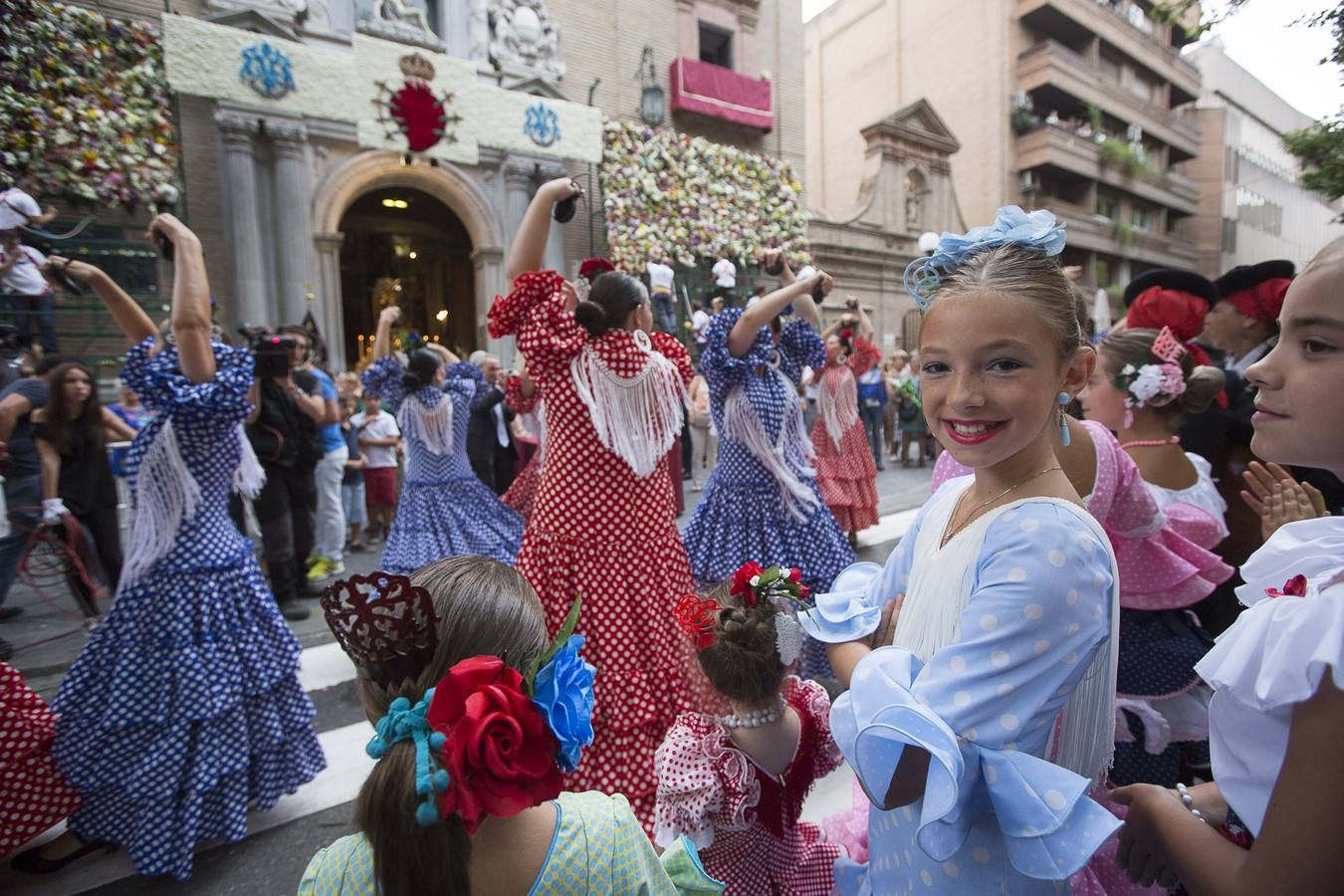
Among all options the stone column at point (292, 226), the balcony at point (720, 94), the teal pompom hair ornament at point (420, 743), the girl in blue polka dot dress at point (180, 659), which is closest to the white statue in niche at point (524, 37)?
the balcony at point (720, 94)

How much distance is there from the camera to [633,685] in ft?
7.52

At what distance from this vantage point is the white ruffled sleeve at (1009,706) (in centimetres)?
88

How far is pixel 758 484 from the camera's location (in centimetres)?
333

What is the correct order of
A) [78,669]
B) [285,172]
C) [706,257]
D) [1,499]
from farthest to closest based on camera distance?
[706,257], [285,172], [1,499], [78,669]

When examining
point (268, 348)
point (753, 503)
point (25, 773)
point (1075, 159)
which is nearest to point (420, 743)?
point (25, 773)

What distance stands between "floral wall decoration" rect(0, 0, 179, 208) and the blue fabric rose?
10.8 meters

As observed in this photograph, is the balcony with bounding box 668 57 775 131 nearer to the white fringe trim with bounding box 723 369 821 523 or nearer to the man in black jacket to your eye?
the man in black jacket

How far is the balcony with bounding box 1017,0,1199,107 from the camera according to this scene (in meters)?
21.5

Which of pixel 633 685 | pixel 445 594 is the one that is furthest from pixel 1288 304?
pixel 633 685

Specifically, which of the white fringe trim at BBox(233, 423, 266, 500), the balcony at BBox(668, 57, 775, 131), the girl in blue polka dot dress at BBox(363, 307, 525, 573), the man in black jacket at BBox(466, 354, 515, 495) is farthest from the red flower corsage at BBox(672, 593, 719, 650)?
the balcony at BBox(668, 57, 775, 131)

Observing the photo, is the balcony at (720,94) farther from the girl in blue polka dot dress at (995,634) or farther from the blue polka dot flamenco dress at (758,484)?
the girl in blue polka dot dress at (995,634)

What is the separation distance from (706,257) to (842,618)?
13.7 metres

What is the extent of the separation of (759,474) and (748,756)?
1817mm

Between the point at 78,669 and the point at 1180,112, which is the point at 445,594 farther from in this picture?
the point at 1180,112
